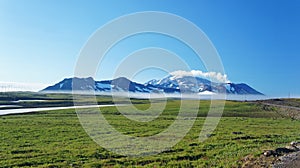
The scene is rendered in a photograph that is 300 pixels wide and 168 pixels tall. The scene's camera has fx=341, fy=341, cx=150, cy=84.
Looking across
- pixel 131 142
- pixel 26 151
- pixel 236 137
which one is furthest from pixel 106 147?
pixel 236 137

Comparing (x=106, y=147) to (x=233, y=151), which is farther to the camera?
(x=106, y=147)

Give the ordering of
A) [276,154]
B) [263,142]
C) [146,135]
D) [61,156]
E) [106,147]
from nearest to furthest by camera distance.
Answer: [276,154]
[61,156]
[106,147]
[263,142]
[146,135]

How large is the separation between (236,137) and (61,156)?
788 inches

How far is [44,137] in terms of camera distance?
1550 inches

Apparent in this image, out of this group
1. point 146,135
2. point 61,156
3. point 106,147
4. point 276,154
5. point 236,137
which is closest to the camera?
point 276,154

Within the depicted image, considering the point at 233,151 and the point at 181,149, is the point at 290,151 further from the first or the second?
the point at 181,149

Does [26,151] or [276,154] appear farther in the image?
[26,151]

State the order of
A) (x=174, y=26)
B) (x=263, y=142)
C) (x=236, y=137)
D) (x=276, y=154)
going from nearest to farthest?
1. (x=276, y=154)
2. (x=174, y=26)
3. (x=263, y=142)
4. (x=236, y=137)

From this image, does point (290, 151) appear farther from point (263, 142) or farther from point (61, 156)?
point (61, 156)

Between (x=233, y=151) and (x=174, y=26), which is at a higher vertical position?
(x=174, y=26)

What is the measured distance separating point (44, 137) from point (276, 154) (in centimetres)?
2571

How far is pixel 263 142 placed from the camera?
115 ft

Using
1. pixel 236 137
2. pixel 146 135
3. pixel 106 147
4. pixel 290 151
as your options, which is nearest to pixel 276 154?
pixel 290 151

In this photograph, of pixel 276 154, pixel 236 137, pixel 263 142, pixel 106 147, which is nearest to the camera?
pixel 276 154
